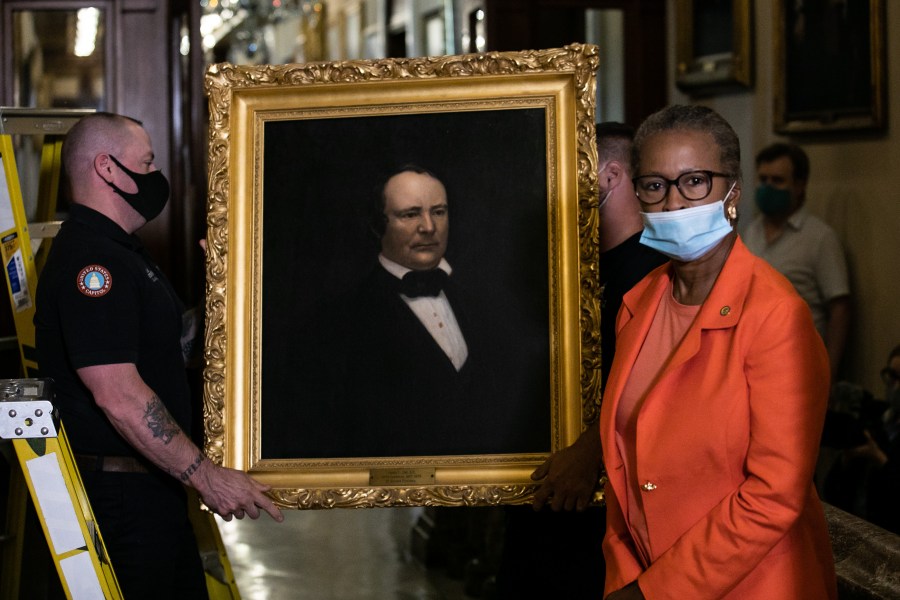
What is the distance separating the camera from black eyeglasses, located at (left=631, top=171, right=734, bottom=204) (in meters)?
2.25

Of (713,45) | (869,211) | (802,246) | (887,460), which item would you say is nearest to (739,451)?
(887,460)

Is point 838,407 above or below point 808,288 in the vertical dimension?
below

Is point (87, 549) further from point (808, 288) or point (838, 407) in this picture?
point (808, 288)

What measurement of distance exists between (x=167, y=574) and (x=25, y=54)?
352cm


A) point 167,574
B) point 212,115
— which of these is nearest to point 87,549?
point 167,574

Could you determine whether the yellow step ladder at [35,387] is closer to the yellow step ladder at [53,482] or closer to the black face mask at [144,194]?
the yellow step ladder at [53,482]

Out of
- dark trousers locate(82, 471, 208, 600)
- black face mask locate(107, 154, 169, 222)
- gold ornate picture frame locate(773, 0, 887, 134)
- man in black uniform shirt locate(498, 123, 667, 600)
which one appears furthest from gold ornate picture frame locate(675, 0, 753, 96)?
dark trousers locate(82, 471, 208, 600)

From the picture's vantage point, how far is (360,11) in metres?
13.9

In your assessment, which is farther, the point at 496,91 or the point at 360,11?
the point at 360,11

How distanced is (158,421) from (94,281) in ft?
1.35

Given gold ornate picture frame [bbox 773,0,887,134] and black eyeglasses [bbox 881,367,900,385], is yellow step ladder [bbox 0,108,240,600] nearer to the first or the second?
black eyeglasses [bbox 881,367,900,385]

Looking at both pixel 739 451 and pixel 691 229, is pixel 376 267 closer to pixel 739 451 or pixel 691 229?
pixel 691 229

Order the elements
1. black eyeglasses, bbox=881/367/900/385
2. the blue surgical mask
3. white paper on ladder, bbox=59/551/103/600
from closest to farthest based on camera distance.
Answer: the blue surgical mask, white paper on ladder, bbox=59/551/103/600, black eyeglasses, bbox=881/367/900/385

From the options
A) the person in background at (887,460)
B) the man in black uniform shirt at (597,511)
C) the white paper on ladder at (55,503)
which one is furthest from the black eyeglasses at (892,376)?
the white paper on ladder at (55,503)
